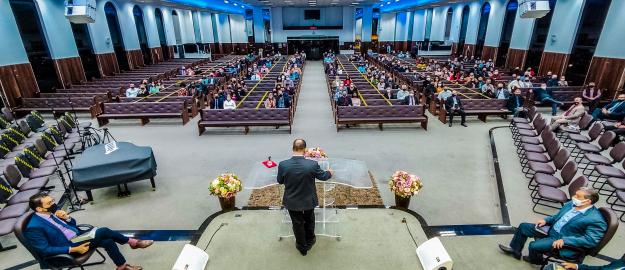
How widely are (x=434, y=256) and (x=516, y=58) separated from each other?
61.4 ft

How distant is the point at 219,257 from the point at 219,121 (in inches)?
242

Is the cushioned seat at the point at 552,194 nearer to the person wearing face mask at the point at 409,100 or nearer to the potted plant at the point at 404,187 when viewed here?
the potted plant at the point at 404,187

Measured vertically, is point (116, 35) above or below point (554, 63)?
above

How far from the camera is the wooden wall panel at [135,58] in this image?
66.8ft

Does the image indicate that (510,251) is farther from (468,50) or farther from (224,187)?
(468,50)

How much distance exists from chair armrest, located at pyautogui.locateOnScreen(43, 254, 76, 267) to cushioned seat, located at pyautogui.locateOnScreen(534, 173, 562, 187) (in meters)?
6.53

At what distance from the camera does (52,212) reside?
148 inches

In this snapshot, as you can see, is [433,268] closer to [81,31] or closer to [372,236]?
[372,236]

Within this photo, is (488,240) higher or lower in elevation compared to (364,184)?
lower

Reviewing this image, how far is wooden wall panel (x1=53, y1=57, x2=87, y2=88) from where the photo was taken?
46.5 feet

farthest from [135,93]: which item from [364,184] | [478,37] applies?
[478,37]

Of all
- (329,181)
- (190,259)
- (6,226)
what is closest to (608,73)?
(329,181)

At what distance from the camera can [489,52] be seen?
846 inches

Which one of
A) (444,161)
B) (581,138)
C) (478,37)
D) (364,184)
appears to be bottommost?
(444,161)
